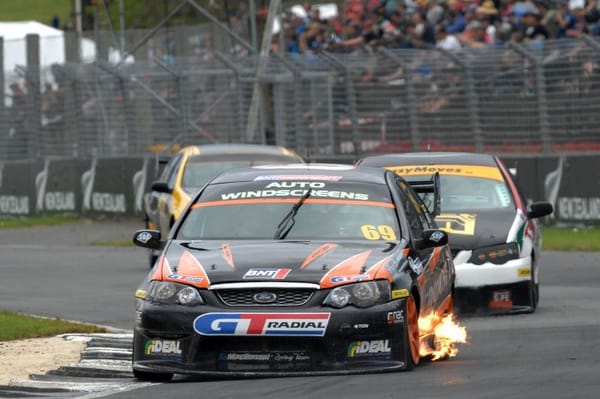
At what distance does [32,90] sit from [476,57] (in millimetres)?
10651

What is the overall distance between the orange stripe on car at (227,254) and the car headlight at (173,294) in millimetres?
311

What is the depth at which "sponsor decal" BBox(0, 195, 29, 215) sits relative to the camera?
33250 millimetres

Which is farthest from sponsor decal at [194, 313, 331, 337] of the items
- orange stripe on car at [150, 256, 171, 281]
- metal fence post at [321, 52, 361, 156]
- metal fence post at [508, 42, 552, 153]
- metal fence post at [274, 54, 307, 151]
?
metal fence post at [274, 54, 307, 151]

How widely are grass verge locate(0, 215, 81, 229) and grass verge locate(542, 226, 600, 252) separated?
1028 centimetres

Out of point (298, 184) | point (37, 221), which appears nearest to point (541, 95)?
point (37, 221)

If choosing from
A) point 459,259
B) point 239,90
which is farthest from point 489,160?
point 239,90

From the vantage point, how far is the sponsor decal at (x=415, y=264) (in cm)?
1044

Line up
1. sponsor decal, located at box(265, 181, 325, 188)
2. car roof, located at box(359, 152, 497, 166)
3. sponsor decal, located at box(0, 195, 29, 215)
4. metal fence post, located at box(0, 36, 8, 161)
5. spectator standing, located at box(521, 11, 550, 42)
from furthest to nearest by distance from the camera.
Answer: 1. metal fence post, located at box(0, 36, 8, 161)
2. sponsor decal, located at box(0, 195, 29, 215)
3. spectator standing, located at box(521, 11, 550, 42)
4. car roof, located at box(359, 152, 497, 166)
5. sponsor decal, located at box(265, 181, 325, 188)

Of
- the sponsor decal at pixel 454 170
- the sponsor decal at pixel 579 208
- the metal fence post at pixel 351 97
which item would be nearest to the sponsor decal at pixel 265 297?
the sponsor decal at pixel 454 170

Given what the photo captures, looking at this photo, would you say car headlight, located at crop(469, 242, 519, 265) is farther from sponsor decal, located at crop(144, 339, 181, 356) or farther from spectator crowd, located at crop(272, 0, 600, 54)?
spectator crowd, located at crop(272, 0, 600, 54)

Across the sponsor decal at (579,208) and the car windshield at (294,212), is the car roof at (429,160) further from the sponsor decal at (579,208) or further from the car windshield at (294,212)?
the sponsor decal at (579,208)

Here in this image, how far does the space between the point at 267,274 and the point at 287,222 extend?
1173mm

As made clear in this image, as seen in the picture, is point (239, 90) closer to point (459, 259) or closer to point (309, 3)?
point (309, 3)

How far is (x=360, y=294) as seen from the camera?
32.1ft
